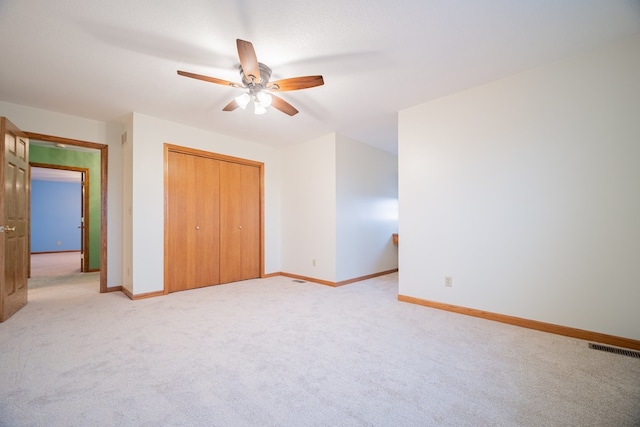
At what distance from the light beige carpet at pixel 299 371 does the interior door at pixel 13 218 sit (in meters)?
0.26

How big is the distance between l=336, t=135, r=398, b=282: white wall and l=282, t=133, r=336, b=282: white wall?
133 mm

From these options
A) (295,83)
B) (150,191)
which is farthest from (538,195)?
(150,191)

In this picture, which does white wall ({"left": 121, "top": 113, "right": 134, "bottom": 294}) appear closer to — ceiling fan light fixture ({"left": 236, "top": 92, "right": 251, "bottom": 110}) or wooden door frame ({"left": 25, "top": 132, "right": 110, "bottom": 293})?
wooden door frame ({"left": 25, "top": 132, "right": 110, "bottom": 293})

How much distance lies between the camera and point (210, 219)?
426cm

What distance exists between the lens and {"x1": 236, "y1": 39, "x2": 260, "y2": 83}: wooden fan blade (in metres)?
1.74

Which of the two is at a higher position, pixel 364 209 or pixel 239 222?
pixel 364 209

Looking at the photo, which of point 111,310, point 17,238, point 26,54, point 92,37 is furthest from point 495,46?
point 17,238

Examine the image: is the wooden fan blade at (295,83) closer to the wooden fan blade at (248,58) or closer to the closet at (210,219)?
the wooden fan blade at (248,58)

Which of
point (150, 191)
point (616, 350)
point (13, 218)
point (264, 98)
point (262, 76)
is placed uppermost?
point (262, 76)

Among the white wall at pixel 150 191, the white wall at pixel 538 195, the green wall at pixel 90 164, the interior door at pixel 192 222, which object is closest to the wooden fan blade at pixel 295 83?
the white wall at pixel 538 195

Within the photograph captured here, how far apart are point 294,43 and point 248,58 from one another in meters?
0.44

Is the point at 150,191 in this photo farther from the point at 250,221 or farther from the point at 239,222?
the point at 250,221

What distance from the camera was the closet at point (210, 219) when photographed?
386cm

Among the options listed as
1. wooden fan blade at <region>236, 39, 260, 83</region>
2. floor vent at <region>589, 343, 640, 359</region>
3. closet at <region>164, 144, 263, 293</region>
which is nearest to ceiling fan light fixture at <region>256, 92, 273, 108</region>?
wooden fan blade at <region>236, 39, 260, 83</region>
